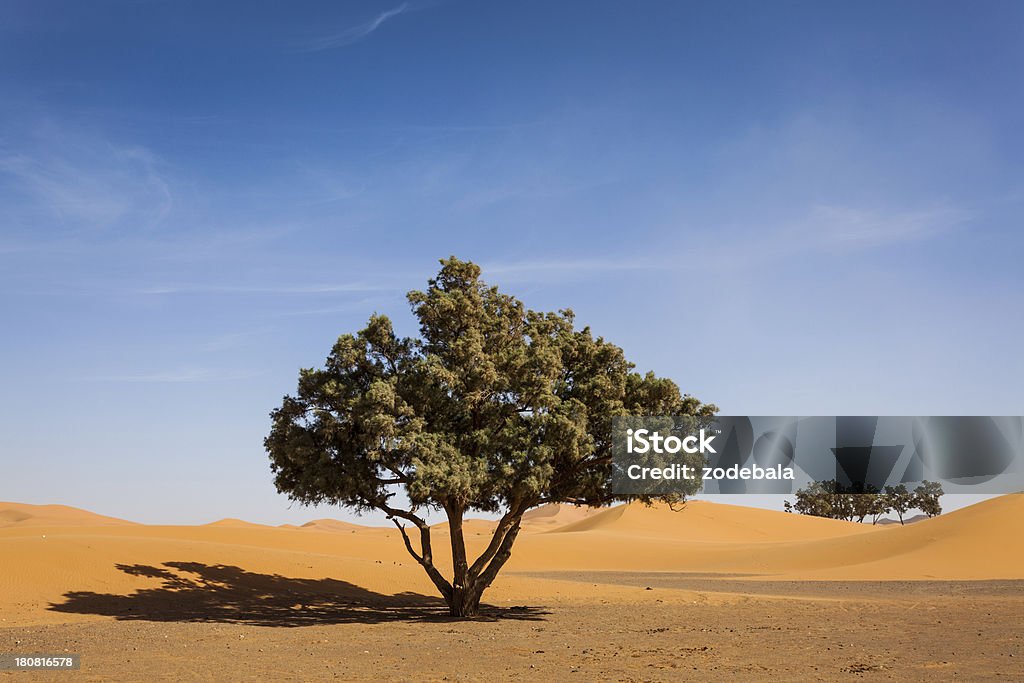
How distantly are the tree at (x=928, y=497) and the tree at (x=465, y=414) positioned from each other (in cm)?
9231

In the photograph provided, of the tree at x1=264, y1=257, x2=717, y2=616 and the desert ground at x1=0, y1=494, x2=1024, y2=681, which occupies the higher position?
the tree at x1=264, y1=257, x2=717, y2=616

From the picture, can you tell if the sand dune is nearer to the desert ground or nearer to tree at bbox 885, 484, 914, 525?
the desert ground

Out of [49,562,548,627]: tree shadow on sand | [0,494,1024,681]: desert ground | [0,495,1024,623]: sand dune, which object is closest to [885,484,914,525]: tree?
[0,495,1024,623]: sand dune

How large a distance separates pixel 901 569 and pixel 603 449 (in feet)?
96.9

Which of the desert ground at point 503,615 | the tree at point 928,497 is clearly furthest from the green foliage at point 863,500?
the desert ground at point 503,615

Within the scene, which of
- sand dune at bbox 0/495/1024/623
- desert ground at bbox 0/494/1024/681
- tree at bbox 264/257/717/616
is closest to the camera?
desert ground at bbox 0/494/1024/681

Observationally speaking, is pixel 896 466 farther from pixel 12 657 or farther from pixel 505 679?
pixel 12 657

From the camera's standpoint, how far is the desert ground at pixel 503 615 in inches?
639

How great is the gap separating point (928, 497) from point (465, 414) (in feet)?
329

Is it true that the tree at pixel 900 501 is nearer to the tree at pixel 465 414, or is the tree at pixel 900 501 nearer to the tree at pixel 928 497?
the tree at pixel 928 497

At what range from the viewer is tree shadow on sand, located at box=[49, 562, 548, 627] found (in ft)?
83.0

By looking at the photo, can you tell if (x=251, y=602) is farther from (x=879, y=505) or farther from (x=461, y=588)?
(x=879, y=505)

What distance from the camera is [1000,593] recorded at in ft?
111

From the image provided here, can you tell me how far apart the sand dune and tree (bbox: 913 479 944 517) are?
1958 cm
